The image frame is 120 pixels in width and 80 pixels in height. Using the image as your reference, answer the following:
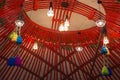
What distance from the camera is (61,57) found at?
734cm

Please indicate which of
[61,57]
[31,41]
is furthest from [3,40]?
[61,57]

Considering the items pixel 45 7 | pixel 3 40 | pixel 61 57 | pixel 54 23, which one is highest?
pixel 45 7

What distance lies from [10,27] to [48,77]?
124 inches

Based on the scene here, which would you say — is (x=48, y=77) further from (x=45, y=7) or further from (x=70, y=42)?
(x=45, y=7)

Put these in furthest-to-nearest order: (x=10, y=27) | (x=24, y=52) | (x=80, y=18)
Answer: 1. (x=24, y=52)
2. (x=80, y=18)
3. (x=10, y=27)

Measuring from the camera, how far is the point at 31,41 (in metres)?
6.83

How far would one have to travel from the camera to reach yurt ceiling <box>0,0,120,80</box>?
5488mm

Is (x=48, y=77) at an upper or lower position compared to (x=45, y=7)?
lower

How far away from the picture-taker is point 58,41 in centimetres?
697

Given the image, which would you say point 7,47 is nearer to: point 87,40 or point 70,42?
point 70,42

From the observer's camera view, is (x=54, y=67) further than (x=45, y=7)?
Yes

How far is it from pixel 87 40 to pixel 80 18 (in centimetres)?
86

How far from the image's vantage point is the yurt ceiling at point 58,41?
549 cm

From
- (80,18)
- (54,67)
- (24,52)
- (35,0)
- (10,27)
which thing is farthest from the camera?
(54,67)
